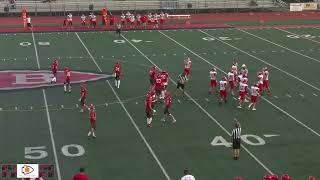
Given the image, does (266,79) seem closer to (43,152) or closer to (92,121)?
(92,121)

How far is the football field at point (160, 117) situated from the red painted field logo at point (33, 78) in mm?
560

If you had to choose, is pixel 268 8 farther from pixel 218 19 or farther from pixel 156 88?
pixel 156 88

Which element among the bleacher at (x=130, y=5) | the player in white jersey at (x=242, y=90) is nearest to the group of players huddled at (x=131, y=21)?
the bleacher at (x=130, y=5)

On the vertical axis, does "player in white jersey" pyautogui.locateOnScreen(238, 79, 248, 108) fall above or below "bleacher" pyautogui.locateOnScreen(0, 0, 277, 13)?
below

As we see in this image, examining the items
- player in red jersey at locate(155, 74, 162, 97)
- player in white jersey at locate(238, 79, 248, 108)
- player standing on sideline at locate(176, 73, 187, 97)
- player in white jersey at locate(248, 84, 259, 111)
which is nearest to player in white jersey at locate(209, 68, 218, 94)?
player standing on sideline at locate(176, 73, 187, 97)

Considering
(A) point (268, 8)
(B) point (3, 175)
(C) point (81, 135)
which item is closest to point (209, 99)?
(C) point (81, 135)

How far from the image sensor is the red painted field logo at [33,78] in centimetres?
2486

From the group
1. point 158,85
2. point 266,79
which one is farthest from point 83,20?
point 266,79

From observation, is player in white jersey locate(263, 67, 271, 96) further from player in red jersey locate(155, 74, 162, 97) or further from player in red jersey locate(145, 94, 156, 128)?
player in red jersey locate(145, 94, 156, 128)

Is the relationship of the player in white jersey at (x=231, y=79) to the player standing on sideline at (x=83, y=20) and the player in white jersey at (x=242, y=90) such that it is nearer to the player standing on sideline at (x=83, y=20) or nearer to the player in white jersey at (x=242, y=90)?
the player in white jersey at (x=242, y=90)

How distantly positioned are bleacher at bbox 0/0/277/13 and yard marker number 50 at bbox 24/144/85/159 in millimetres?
32123

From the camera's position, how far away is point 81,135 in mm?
18797

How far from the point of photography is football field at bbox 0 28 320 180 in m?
16.5

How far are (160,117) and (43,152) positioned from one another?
506 cm
